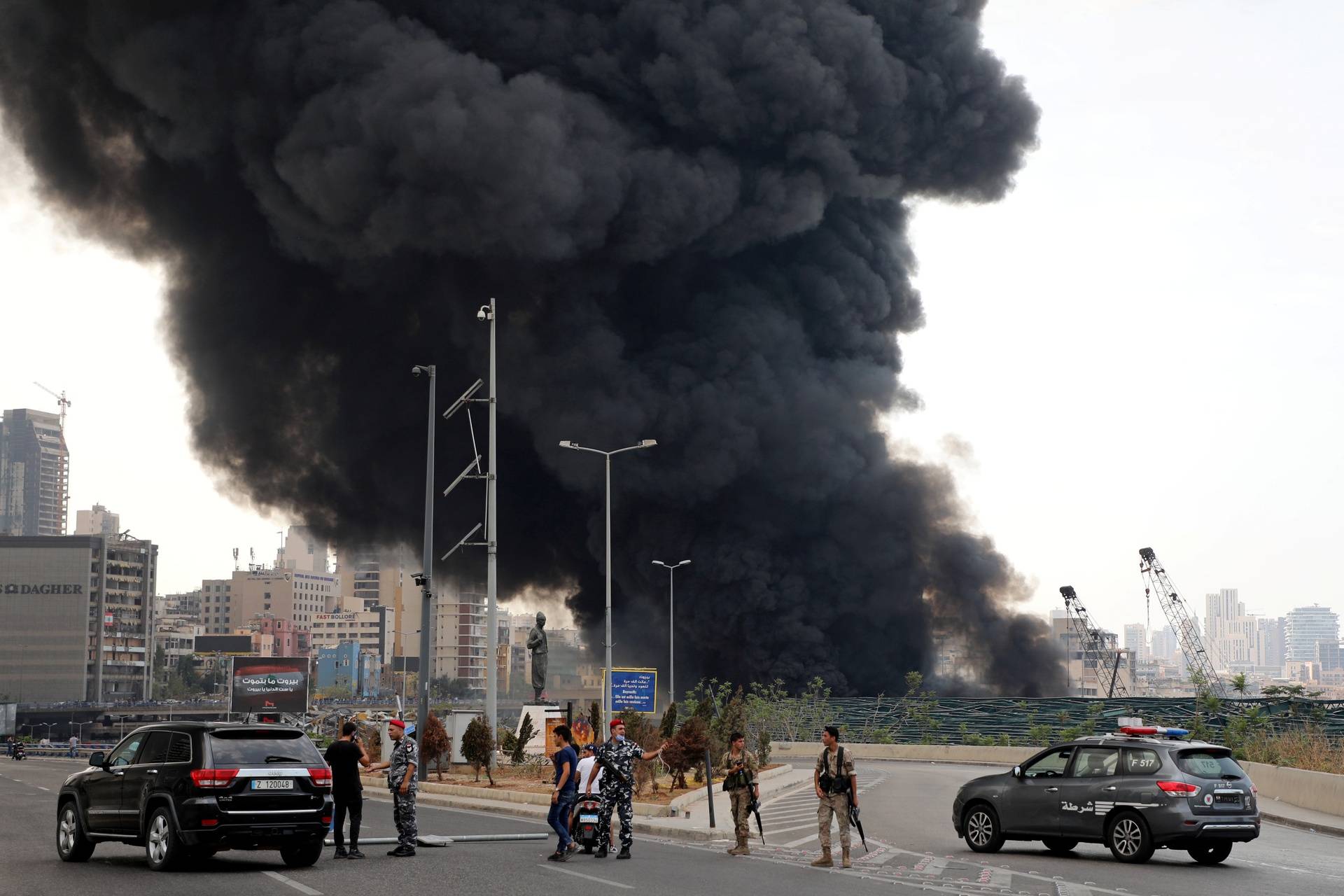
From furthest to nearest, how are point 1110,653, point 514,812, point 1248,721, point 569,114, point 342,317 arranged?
point 1110,653 → point 342,317 → point 569,114 → point 1248,721 → point 514,812

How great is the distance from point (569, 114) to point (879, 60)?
13.1m

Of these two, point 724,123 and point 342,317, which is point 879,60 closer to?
point 724,123

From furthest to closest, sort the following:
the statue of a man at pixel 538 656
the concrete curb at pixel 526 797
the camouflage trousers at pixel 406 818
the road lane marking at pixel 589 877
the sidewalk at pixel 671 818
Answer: the statue of a man at pixel 538 656, the concrete curb at pixel 526 797, the sidewalk at pixel 671 818, the camouflage trousers at pixel 406 818, the road lane marking at pixel 589 877

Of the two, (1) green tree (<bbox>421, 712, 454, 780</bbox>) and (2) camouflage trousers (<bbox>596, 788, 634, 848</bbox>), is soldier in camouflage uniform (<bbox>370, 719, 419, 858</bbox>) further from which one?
(1) green tree (<bbox>421, 712, 454, 780</bbox>)

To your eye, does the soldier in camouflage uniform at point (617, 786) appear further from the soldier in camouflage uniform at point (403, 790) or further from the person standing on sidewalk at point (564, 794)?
the soldier in camouflage uniform at point (403, 790)

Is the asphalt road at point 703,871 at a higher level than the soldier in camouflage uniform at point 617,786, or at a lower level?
lower

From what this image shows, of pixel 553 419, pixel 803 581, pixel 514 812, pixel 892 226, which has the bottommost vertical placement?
pixel 514 812

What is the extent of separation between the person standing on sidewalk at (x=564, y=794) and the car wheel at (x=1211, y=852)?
23.4 feet

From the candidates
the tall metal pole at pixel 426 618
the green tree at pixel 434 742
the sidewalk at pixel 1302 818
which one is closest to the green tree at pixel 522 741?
the green tree at pixel 434 742

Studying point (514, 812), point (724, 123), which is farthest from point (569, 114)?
point (514, 812)

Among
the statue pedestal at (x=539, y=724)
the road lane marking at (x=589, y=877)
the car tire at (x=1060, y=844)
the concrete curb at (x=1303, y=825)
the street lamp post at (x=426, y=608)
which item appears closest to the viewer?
the road lane marking at (x=589, y=877)

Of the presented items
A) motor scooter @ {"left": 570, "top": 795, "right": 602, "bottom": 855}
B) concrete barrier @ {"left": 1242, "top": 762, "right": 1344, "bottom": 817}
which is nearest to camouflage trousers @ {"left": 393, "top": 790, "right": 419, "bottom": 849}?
motor scooter @ {"left": 570, "top": 795, "right": 602, "bottom": 855}

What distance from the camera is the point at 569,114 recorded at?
55531 mm

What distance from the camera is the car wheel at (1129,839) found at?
16172 mm
